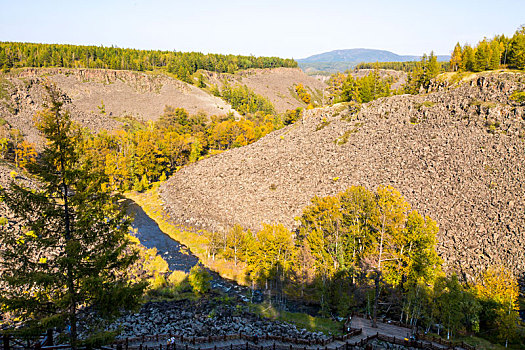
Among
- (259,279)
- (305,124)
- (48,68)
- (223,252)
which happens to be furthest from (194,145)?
(48,68)

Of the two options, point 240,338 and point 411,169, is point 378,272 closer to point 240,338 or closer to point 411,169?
point 240,338

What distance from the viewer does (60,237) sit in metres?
17.4

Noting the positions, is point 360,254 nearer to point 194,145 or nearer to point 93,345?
point 93,345

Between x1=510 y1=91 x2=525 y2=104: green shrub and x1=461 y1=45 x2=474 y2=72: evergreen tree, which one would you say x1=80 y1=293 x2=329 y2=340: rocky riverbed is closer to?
x1=510 y1=91 x2=525 y2=104: green shrub

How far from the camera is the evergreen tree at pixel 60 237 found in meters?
16.0

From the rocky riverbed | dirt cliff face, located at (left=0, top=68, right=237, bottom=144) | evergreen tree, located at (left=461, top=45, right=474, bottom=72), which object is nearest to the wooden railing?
the rocky riverbed

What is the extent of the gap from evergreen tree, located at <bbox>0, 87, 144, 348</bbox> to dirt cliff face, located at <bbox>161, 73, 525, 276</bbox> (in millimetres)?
40826

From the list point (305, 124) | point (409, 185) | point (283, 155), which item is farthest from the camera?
point (305, 124)

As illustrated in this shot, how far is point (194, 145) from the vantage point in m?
108

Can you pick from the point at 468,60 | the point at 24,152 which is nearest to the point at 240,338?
the point at 24,152

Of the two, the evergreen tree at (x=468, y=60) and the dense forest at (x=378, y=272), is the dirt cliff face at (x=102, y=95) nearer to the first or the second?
the evergreen tree at (x=468, y=60)

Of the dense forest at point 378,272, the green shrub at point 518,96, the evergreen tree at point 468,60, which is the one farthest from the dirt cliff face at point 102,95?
the green shrub at point 518,96

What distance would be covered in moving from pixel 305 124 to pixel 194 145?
37503 millimetres

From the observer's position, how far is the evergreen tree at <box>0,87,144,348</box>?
16047 millimetres
